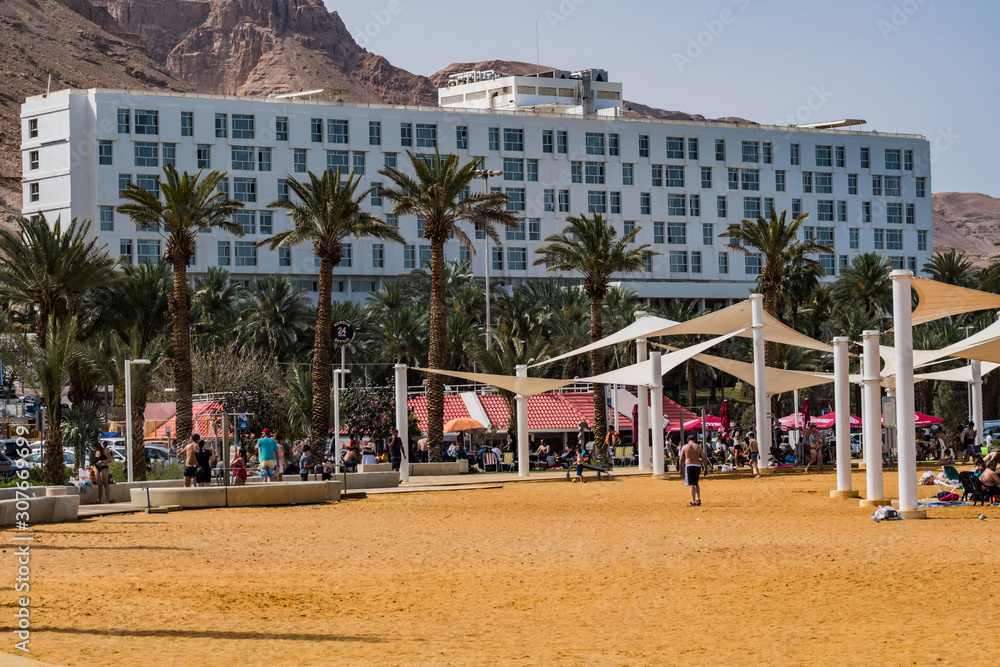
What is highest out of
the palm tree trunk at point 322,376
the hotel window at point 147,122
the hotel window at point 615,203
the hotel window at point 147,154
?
the hotel window at point 147,122

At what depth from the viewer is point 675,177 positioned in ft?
295

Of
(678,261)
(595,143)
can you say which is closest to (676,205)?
(678,261)

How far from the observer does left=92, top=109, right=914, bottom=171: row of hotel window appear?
3076 inches

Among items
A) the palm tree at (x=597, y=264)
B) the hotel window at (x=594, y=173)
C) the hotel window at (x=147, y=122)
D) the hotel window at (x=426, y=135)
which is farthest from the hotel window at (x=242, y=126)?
the palm tree at (x=597, y=264)

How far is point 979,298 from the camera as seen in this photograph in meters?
22.9

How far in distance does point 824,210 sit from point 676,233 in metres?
12.1

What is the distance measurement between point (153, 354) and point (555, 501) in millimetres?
17807

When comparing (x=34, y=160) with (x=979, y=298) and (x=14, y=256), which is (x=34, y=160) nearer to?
(x=14, y=256)

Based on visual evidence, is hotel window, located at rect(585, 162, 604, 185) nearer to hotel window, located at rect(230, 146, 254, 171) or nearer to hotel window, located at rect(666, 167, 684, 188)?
hotel window, located at rect(666, 167, 684, 188)

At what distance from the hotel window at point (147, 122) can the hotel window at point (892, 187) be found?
5365 centimetres

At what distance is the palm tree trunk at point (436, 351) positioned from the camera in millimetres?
41750

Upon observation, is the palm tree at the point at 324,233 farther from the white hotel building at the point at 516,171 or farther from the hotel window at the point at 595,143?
the hotel window at the point at 595,143

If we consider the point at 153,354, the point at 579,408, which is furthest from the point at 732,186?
the point at 153,354

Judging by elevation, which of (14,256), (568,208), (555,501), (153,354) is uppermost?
(568,208)
